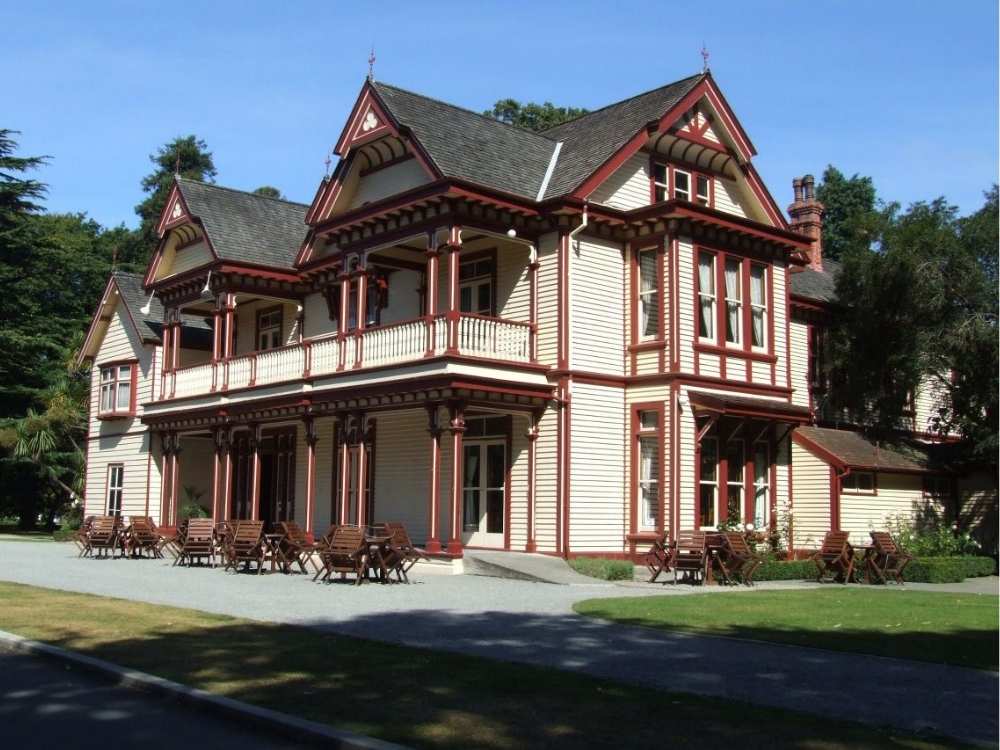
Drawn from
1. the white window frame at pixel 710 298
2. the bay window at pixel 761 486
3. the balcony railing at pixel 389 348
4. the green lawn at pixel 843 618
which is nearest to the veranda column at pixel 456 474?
the balcony railing at pixel 389 348

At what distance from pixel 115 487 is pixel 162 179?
4150 cm

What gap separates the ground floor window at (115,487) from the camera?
39781 mm

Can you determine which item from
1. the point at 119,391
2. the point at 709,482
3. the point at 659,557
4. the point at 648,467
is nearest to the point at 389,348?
the point at 648,467

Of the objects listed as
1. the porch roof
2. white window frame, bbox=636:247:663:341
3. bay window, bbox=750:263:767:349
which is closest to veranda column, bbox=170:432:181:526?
white window frame, bbox=636:247:663:341

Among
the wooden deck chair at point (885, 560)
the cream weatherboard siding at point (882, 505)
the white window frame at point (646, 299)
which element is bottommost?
the wooden deck chair at point (885, 560)

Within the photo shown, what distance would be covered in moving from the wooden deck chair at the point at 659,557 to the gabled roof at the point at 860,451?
234 inches

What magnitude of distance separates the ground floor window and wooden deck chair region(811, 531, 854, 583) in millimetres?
25400

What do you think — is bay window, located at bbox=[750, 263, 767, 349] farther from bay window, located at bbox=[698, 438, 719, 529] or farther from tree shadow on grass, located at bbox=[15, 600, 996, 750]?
tree shadow on grass, located at bbox=[15, 600, 996, 750]

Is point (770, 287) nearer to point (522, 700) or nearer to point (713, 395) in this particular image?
point (713, 395)

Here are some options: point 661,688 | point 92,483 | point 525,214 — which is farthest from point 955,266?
point 92,483

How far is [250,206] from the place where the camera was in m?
35.2

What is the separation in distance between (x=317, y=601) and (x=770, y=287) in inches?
593

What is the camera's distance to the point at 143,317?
130ft

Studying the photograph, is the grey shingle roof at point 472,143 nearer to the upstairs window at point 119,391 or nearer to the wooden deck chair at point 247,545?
the wooden deck chair at point 247,545
